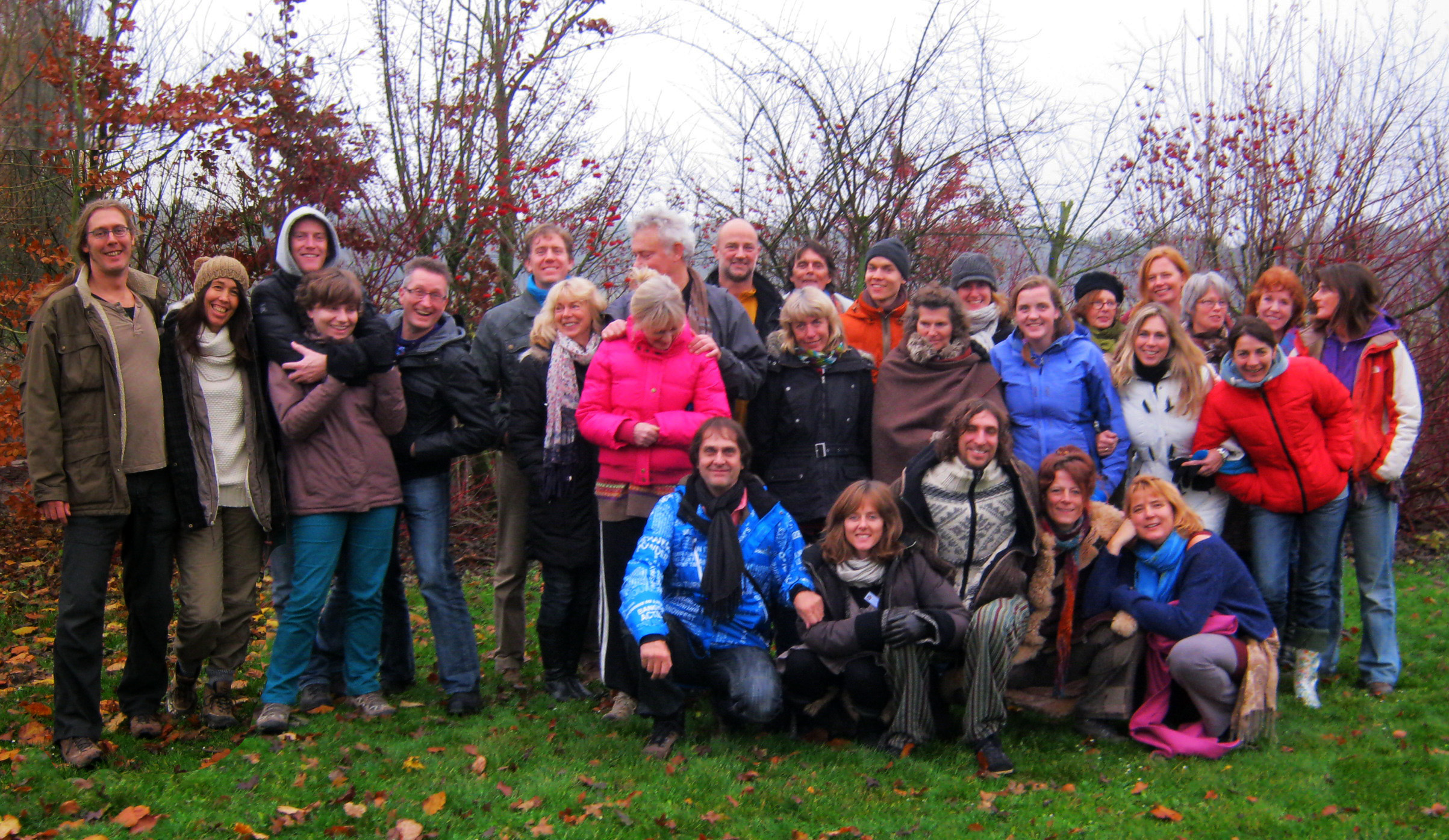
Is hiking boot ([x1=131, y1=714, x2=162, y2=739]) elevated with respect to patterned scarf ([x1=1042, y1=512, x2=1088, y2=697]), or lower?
lower

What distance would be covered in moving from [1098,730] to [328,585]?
12.0 ft

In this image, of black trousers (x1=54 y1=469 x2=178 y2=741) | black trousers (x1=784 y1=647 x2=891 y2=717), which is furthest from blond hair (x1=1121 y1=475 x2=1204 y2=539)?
black trousers (x1=54 y1=469 x2=178 y2=741)

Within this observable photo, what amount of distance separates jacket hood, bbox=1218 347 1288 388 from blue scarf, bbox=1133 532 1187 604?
95 centimetres

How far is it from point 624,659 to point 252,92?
607 centimetres

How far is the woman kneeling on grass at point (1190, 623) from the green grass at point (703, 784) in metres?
0.14

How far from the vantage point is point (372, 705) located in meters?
4.89

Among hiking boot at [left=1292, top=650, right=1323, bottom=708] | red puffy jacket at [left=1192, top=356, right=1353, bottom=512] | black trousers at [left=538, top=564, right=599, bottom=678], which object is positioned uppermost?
red puffy jacket at [left=1192, top=356, right=1353, bottom=512]

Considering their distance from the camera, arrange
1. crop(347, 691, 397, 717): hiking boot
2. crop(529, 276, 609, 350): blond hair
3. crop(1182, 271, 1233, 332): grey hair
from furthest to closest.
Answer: crop(1182, 271, 1233, 332): grey hair < crop(529, 276, 609, 350): blond hair < crop(347, 691, 397, 717): hiking boot

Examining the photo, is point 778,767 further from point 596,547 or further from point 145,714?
point 145,714

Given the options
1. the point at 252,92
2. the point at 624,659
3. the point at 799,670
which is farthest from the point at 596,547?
the point at 252,92

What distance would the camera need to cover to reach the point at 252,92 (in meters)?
8.20

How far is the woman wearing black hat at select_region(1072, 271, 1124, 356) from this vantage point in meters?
5.83

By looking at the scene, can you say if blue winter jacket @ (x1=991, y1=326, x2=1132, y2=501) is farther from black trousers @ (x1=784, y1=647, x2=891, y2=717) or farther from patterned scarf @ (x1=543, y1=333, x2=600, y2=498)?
patterned scarf @ (x1=543, y1=333, x2=600, y2=498)

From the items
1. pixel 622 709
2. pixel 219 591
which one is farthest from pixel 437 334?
pixel 622 709
